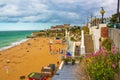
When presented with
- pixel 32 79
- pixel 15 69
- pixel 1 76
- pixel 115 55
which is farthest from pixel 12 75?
pixel 115 55

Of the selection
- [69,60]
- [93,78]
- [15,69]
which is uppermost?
[93,78]

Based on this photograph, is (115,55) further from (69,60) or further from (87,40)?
(87,40)

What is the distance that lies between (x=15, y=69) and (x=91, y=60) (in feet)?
64.6

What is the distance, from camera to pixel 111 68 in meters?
6.17

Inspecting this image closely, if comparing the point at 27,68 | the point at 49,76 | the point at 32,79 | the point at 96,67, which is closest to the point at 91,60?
the point at 96,67

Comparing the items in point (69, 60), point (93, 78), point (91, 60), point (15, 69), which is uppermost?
point (91, 60)

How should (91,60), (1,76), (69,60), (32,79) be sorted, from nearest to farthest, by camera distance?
(91,60), (32,79), (69,60), (1,76)

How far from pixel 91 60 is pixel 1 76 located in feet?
55.5

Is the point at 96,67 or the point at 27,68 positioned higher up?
the point at 96,67

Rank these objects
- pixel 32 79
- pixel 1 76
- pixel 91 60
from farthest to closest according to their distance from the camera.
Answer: pixel 1 76, pixel 32 79, pixel 91 60

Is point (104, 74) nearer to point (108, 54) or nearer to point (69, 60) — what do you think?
point (108, 54)

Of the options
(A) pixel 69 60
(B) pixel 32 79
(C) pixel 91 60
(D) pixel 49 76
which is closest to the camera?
(C) pixel 91 60

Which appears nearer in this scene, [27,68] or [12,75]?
[12,75]

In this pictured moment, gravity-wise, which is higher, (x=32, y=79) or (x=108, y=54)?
(x=108, y=54)
